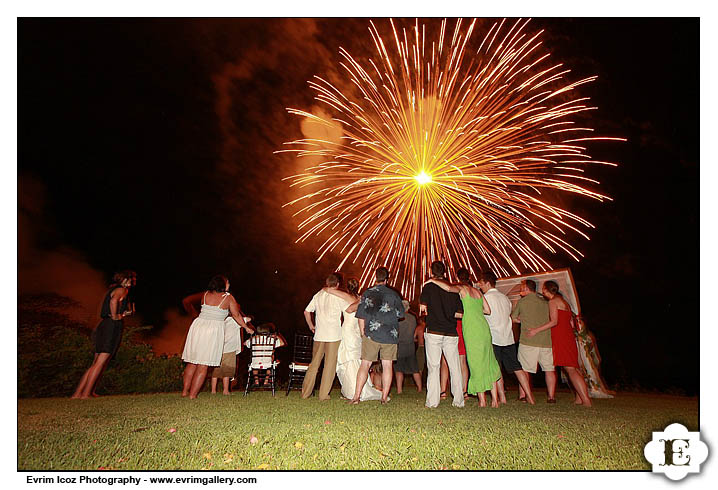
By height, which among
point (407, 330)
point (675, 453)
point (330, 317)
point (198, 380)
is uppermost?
point (330, 317)

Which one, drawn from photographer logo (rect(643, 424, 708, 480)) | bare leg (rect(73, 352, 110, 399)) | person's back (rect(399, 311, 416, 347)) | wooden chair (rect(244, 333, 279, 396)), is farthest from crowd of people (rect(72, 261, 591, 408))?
photographer logo (rect(643, 424, 708, 480))

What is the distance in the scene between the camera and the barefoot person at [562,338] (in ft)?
22.4

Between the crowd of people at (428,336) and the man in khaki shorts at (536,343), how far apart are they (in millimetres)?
14

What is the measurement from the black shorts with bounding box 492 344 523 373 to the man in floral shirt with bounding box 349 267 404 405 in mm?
1658

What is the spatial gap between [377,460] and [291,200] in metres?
20.6

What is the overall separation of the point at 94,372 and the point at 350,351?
350 cm

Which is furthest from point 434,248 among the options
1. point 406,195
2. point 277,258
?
point 277,258

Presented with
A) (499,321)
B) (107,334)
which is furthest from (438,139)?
(107,334)

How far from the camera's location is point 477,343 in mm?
6562

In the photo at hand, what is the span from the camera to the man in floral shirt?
253 inches

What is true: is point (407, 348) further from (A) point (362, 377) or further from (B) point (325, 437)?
(B) point (325, 437)

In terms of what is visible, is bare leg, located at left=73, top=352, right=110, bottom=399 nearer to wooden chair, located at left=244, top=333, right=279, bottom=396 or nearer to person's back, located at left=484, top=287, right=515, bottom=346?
wooden chair, located at left=244, top=333, right=279, bottom=396

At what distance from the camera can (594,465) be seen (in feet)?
10.6

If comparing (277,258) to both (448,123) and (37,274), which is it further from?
(448,123)
